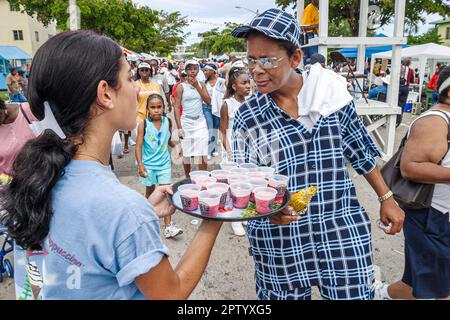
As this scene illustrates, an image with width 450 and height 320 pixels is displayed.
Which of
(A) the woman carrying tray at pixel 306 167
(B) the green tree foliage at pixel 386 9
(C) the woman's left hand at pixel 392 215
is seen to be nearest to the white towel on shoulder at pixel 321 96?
(A) the woman carrying tray at pixel 306 167

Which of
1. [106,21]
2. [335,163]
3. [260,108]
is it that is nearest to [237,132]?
[260,108]

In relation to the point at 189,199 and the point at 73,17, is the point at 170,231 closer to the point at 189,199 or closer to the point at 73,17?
the point at 189,199

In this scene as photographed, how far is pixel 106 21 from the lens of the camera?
81.2 feet

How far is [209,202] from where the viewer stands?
1.50 meters

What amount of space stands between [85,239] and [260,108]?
121 centimetres

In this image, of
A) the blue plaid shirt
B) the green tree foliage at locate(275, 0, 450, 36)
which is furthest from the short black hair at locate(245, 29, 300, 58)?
the green tree foliage at locate(275, 0, 450, 36)

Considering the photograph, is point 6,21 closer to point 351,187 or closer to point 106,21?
point 106,21

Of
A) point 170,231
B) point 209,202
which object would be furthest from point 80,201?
point 170,231

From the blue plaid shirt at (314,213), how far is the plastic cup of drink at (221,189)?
351 millimetres

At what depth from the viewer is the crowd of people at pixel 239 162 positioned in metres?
1.01

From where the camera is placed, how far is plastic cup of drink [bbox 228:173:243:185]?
5.66 ft

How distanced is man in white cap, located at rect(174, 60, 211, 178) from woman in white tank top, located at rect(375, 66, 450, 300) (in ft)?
12.3

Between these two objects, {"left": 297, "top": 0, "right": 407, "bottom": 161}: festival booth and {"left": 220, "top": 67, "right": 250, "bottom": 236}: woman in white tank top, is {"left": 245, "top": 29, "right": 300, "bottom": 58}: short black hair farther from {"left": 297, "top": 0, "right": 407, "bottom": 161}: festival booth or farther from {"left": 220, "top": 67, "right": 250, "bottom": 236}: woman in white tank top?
{"left": 297, "top": 0, "right": 407, "bottom": 161}: festival booth

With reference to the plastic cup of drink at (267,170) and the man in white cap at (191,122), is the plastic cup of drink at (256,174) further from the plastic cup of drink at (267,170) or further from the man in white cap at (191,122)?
the man in white cap at (191,122)
